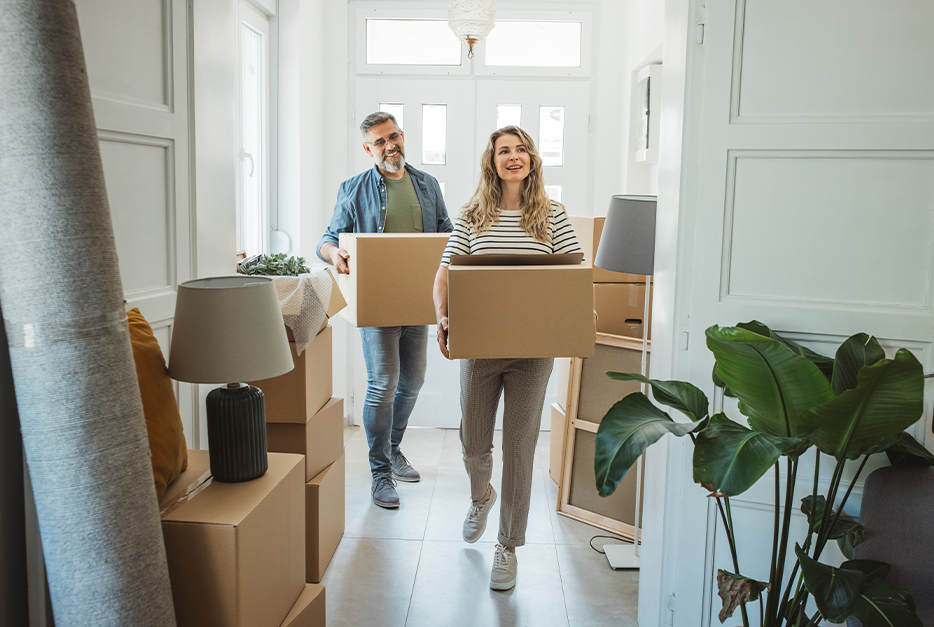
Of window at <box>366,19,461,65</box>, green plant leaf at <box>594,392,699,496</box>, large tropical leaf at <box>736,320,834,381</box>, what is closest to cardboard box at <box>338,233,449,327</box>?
large tropical leaf at <box>736,320,834,381</box>

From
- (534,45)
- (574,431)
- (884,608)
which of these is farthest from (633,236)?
(534,45)

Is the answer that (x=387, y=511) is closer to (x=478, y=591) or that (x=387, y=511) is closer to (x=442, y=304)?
(x=478, y=591)

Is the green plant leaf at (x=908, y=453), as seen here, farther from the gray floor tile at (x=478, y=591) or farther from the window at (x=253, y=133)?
the window at (x=253, y=133)

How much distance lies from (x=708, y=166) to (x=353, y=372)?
9.47 ft

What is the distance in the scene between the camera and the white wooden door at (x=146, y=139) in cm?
163

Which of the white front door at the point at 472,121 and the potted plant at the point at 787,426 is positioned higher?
the white front door at the point at 472,121

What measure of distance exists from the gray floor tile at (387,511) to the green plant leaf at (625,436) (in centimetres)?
162

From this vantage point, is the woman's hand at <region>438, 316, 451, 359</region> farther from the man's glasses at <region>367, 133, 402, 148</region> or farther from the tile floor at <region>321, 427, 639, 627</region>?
the man's glasses at <region>367, 133, 402, 148</region>

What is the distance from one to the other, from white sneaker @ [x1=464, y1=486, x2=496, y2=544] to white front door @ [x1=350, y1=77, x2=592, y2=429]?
164 cm

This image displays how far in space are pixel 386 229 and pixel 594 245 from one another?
36.9 inches

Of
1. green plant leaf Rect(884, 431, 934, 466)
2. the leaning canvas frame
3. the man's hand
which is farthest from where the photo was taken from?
the leaning canvas frame

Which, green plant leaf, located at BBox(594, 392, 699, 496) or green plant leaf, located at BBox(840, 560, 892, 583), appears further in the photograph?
green plant leaf, located at BBox(840, 560, 892, 583)

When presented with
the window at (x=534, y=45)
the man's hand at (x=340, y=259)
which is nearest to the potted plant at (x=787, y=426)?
the man's hand at (x=340, y=259)

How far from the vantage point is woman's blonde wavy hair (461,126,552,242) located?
2.36 metres
